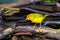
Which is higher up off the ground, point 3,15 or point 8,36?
point 3,15

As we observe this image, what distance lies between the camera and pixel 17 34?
496cm

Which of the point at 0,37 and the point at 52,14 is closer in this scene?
the point at 0,37

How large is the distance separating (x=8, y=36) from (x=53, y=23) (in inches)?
50.3

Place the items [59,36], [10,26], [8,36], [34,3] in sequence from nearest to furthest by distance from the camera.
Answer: [59,36]
[8,36]
[10,26]
[34,3]

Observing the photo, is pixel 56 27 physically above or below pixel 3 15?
below

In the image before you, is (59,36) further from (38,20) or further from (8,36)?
(8,36)

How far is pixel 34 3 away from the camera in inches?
234

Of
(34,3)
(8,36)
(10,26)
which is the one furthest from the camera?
(34,3)

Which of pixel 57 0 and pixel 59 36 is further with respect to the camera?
pixel 57 0

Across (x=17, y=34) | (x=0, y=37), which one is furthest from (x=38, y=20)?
(x=0, y=37)

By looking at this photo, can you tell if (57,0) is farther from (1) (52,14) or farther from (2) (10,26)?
(2) (10,26)

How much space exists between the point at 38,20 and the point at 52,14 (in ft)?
1.41

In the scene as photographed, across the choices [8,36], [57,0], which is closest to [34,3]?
[57,0]

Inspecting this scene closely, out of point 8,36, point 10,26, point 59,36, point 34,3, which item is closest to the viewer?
point 59,36
